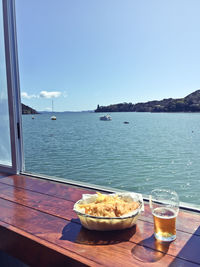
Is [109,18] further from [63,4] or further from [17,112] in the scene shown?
[17,112]

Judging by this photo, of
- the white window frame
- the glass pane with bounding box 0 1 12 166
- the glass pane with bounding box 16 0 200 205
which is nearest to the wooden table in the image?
the white window frame

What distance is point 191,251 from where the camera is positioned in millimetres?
758

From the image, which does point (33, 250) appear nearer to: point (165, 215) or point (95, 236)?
point (95, 236)

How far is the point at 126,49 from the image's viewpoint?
26.6m

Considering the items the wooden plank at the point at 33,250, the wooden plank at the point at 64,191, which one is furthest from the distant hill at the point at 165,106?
the wooden plank at the point at 33,250

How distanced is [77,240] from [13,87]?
51.8 inches

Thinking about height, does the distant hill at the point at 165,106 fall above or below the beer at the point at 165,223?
above

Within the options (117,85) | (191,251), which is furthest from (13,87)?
(117,85)

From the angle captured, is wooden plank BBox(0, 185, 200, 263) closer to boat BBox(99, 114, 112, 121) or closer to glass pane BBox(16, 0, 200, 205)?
glass pane BBox(16, 0, 200, 205)

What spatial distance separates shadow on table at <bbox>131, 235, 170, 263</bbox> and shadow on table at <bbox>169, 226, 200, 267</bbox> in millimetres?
47

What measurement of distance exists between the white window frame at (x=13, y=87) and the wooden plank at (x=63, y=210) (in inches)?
14.4

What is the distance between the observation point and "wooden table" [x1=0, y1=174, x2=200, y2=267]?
734 millimetres

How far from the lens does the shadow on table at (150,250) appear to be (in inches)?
28.9

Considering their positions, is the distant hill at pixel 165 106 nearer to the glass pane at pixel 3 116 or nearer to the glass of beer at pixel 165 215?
the glass pane at pixel 3 116
